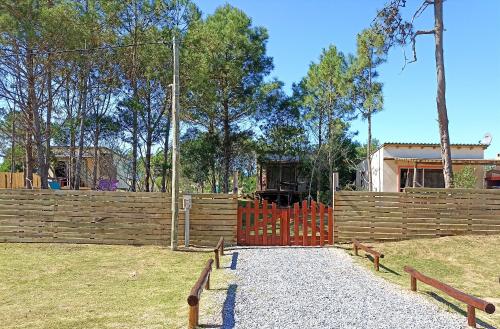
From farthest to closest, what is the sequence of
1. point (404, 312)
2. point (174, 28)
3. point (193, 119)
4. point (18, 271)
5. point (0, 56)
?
point (193, 119)
point (174, 28)
point (0, 56)
point (18, 271)
point (404, 312)

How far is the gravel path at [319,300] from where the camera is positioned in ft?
16.2

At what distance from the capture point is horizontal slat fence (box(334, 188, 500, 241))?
11.2m

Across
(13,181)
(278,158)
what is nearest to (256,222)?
(278,158)

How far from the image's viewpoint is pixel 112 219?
1152 cm

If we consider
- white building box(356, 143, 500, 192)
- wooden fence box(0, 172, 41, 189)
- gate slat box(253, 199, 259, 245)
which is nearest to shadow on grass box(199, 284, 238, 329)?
gate slat box(253, 199, 259, 245)

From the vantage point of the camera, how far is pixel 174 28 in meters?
17.9

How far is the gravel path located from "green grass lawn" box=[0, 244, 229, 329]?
1.87 feet

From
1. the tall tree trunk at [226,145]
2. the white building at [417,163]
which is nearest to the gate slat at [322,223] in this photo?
the tall tree trunk at [226,145]

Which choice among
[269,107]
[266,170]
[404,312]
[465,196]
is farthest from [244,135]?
[404,312]

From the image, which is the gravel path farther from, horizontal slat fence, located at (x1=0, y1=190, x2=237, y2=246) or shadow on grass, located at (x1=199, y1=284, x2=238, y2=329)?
horizontal slat fence, located at (x1=0, y1=190, x2=237, y2=246)

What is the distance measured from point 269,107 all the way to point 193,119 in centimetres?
392

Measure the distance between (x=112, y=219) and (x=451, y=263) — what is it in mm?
8449

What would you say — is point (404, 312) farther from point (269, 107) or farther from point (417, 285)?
point (269, 107)

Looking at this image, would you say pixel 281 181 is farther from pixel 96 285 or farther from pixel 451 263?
pixel 96 285
